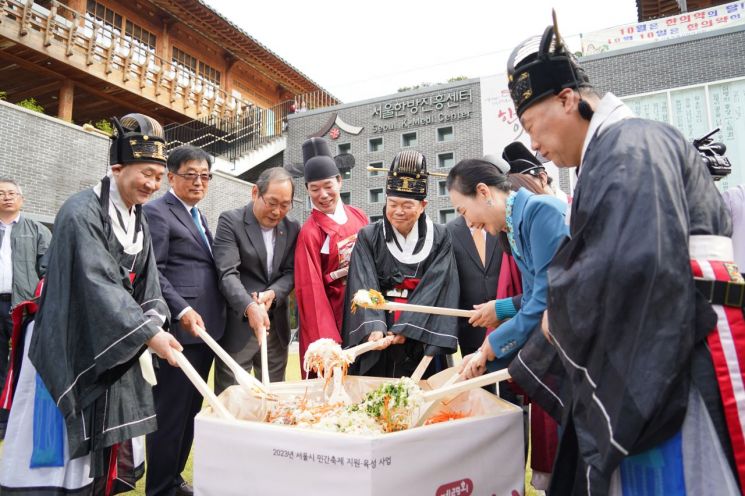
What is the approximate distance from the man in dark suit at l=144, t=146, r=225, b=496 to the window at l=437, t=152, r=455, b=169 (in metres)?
14.2

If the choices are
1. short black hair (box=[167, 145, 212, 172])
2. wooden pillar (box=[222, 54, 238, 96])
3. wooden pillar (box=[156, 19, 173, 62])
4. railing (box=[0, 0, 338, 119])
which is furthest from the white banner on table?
wooden pillar (box=[222, 54, 238, 96])

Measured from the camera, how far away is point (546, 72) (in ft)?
4.77

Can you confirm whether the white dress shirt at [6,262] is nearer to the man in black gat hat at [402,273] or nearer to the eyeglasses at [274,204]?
the eyeglasses at [274,204]

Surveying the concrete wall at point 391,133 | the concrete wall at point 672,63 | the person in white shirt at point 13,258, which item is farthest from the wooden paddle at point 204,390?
the concrete wall at point 391,133

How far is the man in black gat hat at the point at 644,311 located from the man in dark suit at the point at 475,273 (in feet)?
5.53

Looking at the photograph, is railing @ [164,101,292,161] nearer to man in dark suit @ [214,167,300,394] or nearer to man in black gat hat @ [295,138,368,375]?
man in dark suit @ [214,167,300,394]

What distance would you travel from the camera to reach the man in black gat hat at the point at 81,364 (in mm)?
Result: 2062

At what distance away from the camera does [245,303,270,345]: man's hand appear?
2766mm

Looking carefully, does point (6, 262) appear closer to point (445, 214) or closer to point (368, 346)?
point (368, 346)

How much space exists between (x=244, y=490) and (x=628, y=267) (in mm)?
1354

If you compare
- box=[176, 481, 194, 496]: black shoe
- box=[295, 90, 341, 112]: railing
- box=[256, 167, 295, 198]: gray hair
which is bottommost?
box=[176, 481, 194, 496]: black shoe

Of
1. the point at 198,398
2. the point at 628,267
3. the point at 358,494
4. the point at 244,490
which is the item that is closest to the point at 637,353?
the point at 628,267

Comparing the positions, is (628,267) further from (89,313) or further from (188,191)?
(188,191)

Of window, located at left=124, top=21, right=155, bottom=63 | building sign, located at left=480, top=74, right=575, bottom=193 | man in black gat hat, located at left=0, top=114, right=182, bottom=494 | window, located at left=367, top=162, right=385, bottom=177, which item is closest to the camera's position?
man in black gat hat, located at left=0, top=114, right=182, bottom=494
